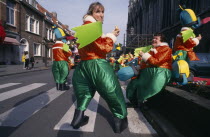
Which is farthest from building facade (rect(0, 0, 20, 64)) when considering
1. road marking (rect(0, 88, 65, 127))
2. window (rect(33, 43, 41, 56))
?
road marking (rect(0, 88, 65, 127))

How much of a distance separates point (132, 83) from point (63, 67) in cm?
237

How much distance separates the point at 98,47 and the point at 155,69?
1.13 m

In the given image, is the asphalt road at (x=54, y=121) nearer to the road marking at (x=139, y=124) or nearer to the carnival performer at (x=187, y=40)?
the road marking at (x=139, y=124)

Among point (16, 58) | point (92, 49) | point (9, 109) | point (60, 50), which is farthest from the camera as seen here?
point (16, 58)

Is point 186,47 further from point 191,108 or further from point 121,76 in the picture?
point 191,108

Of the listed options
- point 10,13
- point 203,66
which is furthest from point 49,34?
point 203,66

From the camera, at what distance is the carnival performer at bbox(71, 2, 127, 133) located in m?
2.19

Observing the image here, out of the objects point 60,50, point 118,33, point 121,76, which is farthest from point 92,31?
point 60,50

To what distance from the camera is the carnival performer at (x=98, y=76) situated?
86.2 inches

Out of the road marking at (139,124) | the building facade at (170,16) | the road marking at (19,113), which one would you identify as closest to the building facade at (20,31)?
the building facade at (170,16)

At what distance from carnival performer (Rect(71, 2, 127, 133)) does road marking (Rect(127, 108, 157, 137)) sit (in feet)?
0.87

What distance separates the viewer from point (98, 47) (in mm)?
2168

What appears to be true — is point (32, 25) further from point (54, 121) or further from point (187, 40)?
point (187, 40)

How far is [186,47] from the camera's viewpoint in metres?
3.45
